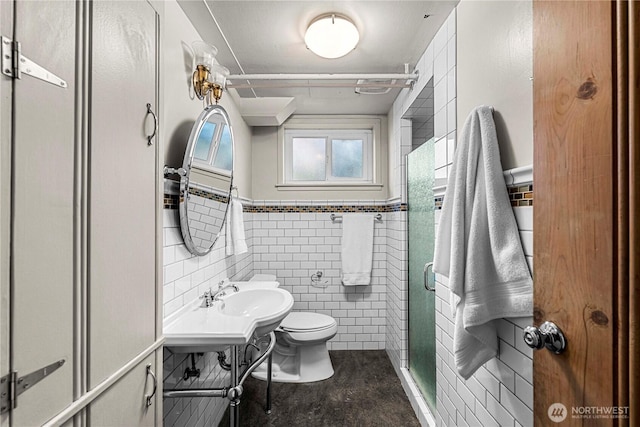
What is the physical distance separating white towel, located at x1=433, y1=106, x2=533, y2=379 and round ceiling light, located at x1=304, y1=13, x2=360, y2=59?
0.82 metres

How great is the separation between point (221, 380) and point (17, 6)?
6.50 feet

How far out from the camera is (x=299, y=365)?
2465 mm

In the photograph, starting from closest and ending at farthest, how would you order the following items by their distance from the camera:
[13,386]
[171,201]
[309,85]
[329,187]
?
[13,386] → [171,201] → [309,85] → [329,187]

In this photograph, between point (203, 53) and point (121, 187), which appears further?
point (203, 53)

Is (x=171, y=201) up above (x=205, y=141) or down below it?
below

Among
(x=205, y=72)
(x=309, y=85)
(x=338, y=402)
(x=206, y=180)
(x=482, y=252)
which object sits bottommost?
(x=338, y=402)

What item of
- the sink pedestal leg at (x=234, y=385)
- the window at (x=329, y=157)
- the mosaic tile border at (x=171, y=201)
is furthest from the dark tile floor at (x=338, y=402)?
the window at (x=329, y=157)

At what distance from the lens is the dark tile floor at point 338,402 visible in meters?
1.94

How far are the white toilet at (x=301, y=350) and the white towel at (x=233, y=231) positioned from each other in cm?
62

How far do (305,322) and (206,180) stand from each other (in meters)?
1.41

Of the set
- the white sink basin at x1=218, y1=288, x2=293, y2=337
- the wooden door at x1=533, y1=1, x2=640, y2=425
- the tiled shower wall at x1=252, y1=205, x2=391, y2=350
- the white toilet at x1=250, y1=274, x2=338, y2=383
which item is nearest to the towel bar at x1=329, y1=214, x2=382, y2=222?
the tiled shower wall at x1=252, y1=205, x2=391, y2=350

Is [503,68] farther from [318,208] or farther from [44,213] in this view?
[318,208]

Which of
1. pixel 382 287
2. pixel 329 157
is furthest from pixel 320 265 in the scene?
pixel 329 157
